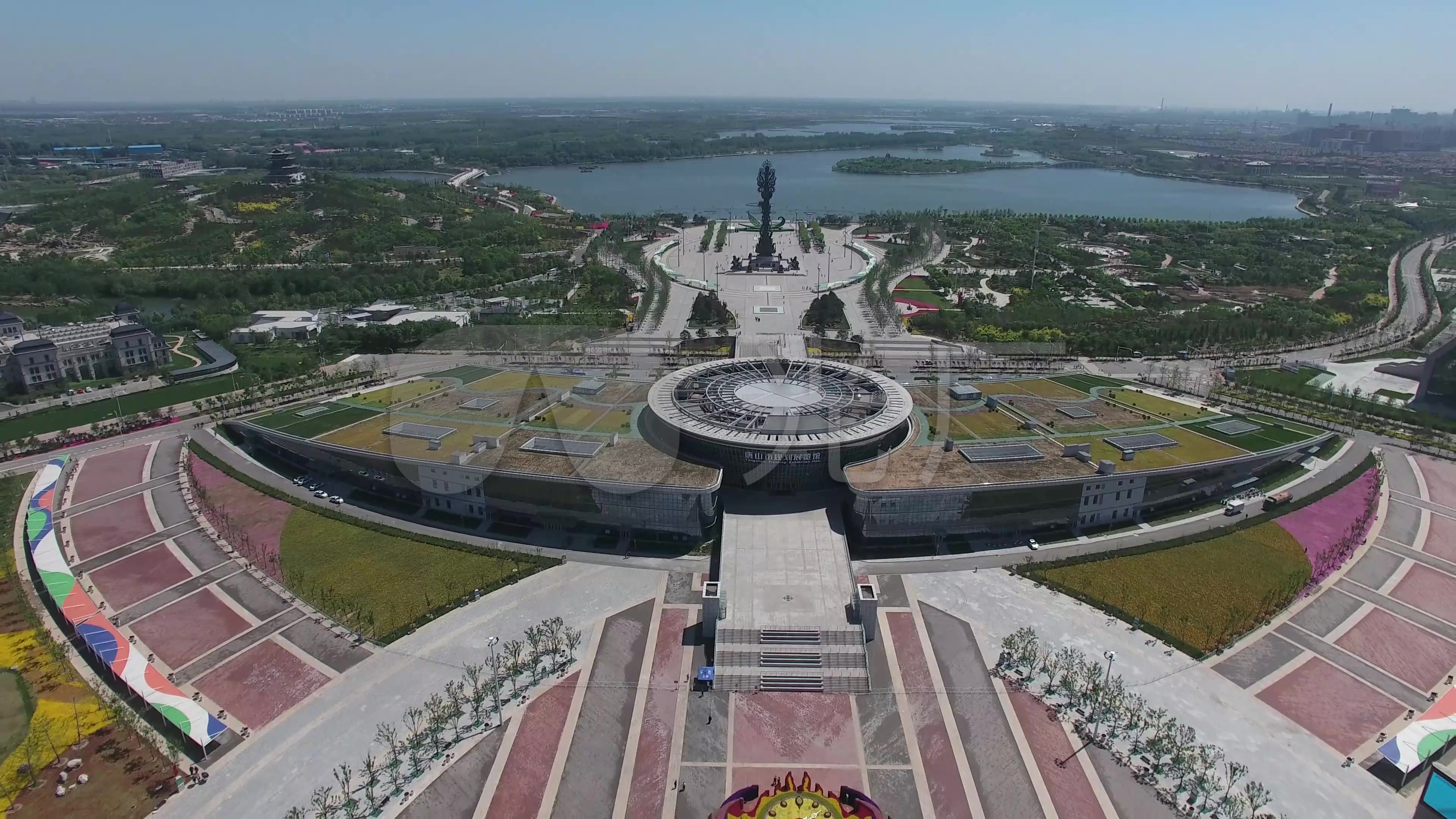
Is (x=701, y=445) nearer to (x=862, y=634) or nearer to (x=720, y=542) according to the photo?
(x=720, y=542)

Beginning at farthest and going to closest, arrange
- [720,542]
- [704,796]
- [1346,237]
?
[1346,237] → [720,542] → [704,796]

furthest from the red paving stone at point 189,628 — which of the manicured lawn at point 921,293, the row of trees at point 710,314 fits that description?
the manicured lawn at point 921,293

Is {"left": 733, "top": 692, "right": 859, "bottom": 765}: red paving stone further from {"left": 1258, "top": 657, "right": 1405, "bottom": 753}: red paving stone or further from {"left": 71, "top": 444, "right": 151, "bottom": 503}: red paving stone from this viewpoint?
{"left": 71, "top": 444, "right": 151, "bottom": 503}: red paving stone

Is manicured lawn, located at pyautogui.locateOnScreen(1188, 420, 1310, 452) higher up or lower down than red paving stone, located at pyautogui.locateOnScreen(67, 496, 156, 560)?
higher up

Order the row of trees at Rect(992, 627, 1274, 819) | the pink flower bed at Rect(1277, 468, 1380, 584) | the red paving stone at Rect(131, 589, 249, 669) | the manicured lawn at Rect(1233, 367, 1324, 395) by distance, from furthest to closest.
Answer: the manicured lawn at Rect(1233, 367, 1324, 395) < the pink flower bed at Rect(1277, 468, 1380, 584) < the red paving stone at Rect(131, 589, 249, 669) < the row of trees at Rect(992, 627, 1274, 819)

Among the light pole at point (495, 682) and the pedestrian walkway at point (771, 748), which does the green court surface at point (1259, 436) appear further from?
the light pole at point (495, 682)

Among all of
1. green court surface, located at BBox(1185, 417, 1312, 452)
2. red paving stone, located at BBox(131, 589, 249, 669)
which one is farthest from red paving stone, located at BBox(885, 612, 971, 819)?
red paving stone, located at BBox(131, 589, 249, 669)

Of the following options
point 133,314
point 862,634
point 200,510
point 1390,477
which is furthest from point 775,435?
point 133,314

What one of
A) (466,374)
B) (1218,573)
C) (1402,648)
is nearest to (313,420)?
(466,374)
